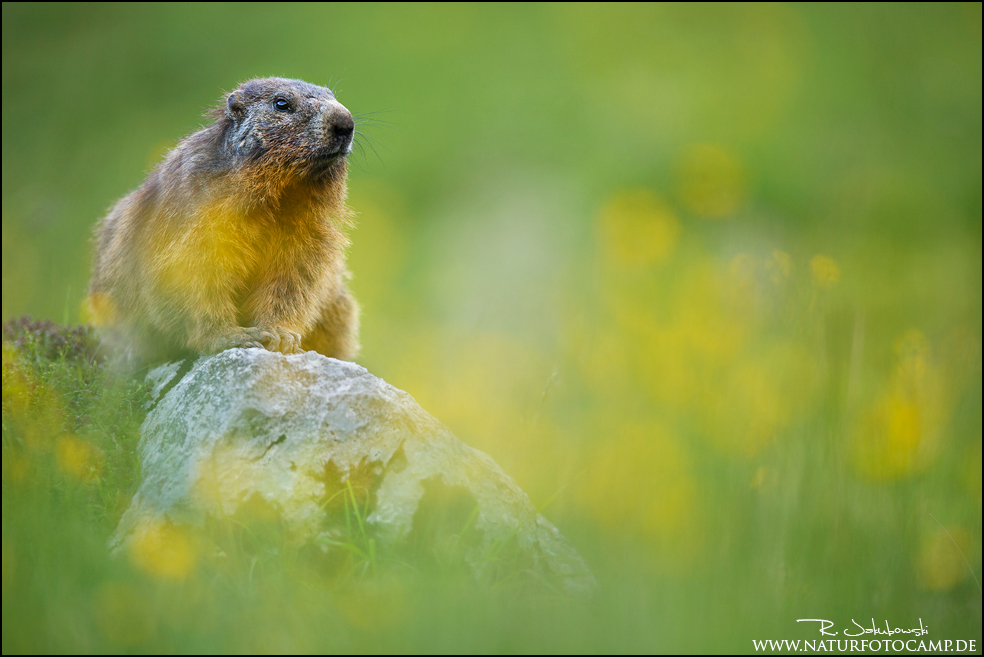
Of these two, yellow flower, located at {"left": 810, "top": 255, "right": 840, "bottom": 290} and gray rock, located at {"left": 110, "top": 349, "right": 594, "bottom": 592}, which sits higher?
yellow flower, located at {"left": 810, "top": 255, "right": 840, "bottom": 290}

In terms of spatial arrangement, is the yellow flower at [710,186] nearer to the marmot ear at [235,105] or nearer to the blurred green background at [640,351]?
the blurred green background at [640,351]

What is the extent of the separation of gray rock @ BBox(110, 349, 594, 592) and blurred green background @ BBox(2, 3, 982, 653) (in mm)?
249

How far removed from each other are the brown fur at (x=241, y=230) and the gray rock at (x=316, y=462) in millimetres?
581

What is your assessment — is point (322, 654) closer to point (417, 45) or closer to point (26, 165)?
point (26, 165)

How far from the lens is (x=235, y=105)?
4551 mm

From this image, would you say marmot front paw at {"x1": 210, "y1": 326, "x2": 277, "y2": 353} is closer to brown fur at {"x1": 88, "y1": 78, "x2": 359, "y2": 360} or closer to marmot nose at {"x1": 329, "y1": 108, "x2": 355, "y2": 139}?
brown fur at {"x1": 88, "y1": 78, "x2": 359, "y2": 360}

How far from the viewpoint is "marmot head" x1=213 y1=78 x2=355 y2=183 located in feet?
14.4

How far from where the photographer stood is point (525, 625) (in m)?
2.78

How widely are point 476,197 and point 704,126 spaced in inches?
227

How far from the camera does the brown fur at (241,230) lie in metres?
4.36
